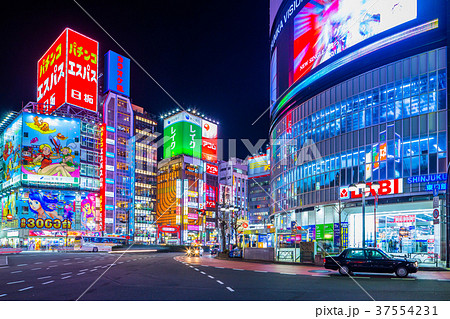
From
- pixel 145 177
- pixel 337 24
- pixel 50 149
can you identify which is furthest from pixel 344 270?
pixel 145 177

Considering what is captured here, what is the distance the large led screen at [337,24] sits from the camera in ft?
163

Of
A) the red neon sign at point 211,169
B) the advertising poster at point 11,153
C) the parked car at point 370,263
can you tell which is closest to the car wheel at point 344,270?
the parked car at point 370,263

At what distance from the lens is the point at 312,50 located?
64188mm

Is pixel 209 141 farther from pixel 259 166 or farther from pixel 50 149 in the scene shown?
pixel 50 149

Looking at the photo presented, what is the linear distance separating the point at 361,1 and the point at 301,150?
21264 millimetres

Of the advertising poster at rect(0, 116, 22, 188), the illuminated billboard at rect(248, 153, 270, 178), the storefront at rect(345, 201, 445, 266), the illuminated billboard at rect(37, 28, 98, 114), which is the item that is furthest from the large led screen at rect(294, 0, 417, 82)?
the illuminated billboard at rect(248, 153, 270, 178)

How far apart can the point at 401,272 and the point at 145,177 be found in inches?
5816

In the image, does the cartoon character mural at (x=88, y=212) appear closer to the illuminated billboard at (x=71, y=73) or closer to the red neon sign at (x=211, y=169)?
the illuminated billboard at (x=71, y=73)

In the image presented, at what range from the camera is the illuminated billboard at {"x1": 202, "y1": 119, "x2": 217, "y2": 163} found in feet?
581

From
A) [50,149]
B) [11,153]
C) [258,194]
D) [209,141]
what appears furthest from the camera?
[258,194]

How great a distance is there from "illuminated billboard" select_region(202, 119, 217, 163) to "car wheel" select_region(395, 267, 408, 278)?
154779 mm

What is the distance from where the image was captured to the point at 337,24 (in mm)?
58656

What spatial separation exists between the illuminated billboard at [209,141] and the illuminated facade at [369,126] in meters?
107

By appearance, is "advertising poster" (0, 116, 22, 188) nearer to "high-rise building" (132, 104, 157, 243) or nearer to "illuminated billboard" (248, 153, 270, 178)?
"high-rise building" (132, 104, 157, 243)
